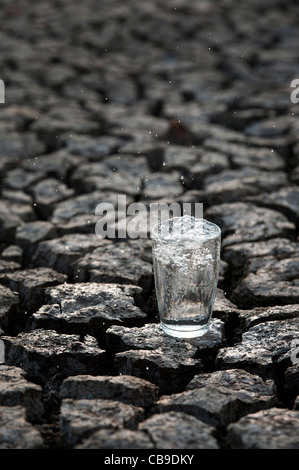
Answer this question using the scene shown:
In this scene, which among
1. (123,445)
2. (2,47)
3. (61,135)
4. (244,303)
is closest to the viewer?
(123,445)

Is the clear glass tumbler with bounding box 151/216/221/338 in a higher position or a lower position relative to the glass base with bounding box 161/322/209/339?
higher

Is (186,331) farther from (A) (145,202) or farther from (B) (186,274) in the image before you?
(A) (145,202)

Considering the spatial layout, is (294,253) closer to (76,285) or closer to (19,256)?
(76,285)

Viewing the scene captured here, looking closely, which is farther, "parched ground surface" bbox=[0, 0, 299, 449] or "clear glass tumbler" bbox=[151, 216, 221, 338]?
"clear glass tumbler" bbox=[151, 216, 221, 338]

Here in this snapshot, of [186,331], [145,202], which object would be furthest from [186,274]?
[145,202]

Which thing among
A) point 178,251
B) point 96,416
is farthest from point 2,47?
point 96,416

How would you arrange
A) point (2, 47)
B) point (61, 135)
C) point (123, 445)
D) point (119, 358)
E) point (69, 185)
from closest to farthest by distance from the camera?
point (123, 445), point (119, 358), point (69, 185), point (61, 135), point (2, 47)
